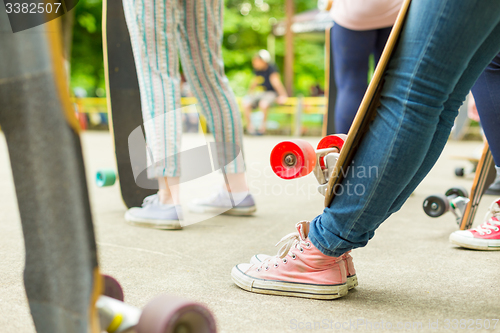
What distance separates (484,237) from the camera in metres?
1.61

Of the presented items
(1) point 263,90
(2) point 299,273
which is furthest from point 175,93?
(1) point 263,90

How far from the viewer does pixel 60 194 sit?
2.05 feet

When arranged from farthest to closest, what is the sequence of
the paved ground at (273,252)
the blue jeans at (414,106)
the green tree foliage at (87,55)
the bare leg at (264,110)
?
1. the green tree foliage at (87,55)
2. the bare leg at (264,110)
3. the paved ground at (273,252)
4. the blue jeans at (414,106)

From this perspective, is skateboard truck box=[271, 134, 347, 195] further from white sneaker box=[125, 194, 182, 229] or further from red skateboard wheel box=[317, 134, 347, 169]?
white sneaker box=[125, 194, 182, 229]

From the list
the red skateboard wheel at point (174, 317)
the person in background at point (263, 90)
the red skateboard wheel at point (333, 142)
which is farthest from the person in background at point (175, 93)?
the person in background at point (263, 90)

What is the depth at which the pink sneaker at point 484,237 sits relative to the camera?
63.1 inches

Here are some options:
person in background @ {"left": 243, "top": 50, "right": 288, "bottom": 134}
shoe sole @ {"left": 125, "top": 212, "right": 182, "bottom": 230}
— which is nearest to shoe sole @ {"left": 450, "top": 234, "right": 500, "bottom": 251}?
shoe sole @ {"left": 125, "top": 212, "right": 182, "bottom": 230}

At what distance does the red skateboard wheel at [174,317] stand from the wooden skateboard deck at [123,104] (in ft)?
4.86

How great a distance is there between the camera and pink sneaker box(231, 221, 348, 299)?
116cm

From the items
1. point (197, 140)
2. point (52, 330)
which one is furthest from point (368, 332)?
point (197, 140)

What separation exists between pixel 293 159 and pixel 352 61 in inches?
50.0

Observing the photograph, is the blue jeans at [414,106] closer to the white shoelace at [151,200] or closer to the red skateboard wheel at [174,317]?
the red skateboard wheel at [174,317]

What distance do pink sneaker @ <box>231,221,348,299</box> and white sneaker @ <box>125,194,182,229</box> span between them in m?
0.72

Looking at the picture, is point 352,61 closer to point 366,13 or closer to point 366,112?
point 366,13
